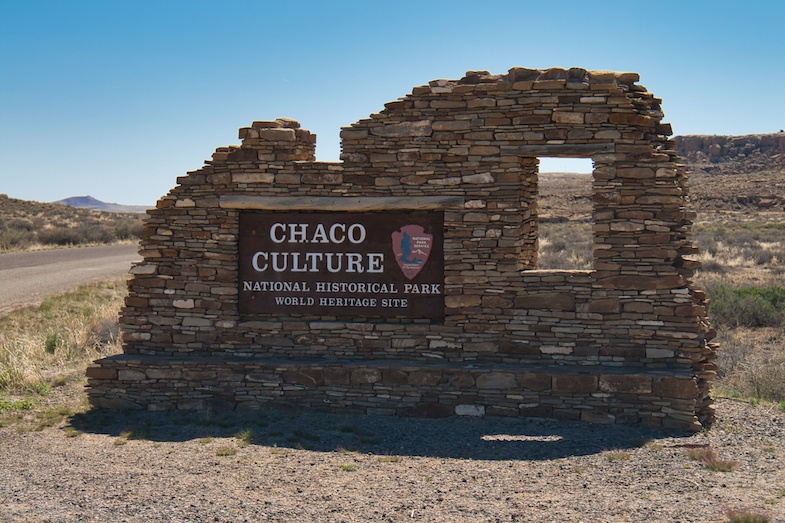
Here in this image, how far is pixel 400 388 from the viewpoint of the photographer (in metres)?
9.30

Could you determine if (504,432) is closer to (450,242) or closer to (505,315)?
(505,315)

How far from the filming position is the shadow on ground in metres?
8.23

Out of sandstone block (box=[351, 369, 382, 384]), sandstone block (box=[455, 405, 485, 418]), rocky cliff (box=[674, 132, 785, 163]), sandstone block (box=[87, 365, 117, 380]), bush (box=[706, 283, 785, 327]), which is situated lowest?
sandstone block (box=[455, 405, 485, 418])

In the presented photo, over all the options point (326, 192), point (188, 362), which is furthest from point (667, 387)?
point (188, 362)

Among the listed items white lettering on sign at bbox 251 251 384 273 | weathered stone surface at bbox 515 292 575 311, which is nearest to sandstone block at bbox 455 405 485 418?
weathered stone surface at bbox 515 292 575 311

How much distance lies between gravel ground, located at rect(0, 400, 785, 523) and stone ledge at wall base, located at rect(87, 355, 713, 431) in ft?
0.61

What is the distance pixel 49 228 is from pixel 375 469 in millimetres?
35920

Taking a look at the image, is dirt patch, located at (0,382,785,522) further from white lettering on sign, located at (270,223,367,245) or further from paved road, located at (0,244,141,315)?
paved road, located at (0,244,141,315)

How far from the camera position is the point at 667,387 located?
28.6ft

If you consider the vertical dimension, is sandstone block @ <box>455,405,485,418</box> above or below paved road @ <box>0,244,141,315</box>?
below

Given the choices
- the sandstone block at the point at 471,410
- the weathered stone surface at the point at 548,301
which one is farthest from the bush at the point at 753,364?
the sandstone block at the point at 471,410

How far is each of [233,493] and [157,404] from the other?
11.0ft

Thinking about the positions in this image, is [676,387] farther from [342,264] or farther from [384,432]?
[342,264]

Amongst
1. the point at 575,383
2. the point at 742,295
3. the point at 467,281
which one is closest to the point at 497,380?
the point at 575,383
